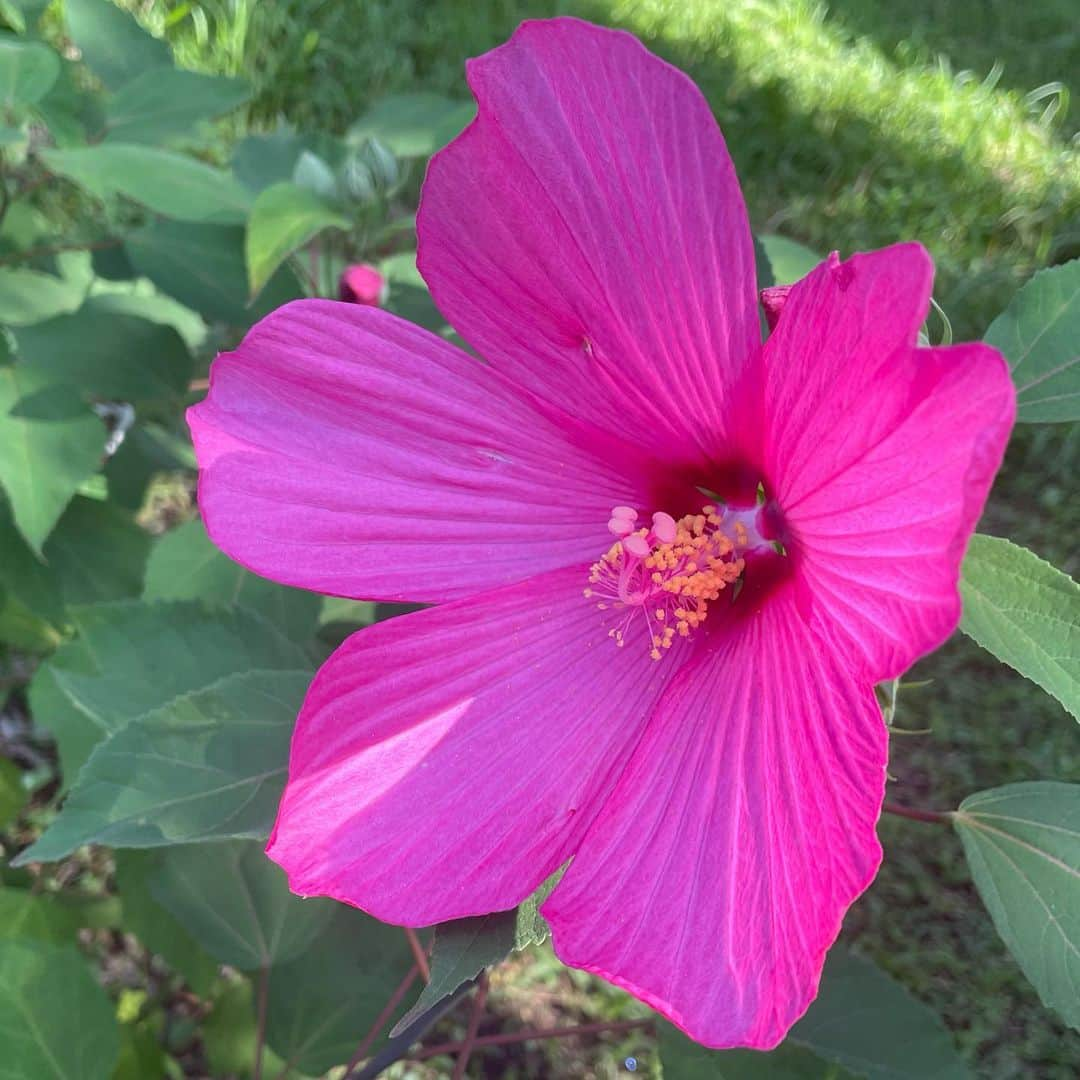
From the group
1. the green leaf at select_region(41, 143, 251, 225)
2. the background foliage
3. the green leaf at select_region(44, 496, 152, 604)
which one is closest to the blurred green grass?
the background foliage

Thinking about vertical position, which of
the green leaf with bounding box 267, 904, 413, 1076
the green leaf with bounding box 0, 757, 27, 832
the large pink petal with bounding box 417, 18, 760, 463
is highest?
the large pink petal with bounding box 417, 18, 760, 463

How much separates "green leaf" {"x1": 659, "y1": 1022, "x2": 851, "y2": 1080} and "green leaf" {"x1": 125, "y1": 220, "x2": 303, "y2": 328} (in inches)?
34.6

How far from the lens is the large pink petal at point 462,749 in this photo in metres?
0.68

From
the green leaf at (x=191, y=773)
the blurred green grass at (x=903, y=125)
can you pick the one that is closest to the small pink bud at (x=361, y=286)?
the green leaf at (x=191, y=773)

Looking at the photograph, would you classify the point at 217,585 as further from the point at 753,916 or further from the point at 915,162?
the point at 915,162

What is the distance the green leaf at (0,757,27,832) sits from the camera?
1.55m

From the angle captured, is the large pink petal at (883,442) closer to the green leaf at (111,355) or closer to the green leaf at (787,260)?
the green leaf at (787,260)

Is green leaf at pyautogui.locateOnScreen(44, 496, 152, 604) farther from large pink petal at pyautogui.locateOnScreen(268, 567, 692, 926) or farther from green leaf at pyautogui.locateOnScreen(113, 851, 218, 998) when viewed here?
large pink petal at pyautogui.locateOnScreen(268, 567, 692, 926)

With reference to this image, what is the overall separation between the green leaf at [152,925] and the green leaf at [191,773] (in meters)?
0.49

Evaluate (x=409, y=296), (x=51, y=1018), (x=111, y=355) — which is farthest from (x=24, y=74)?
(x=51, y=1018)

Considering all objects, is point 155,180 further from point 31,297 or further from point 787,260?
point 787,260

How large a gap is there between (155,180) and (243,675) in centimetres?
57

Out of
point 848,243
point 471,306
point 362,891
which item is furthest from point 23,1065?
point 848,243

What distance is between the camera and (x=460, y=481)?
0.77 meters
